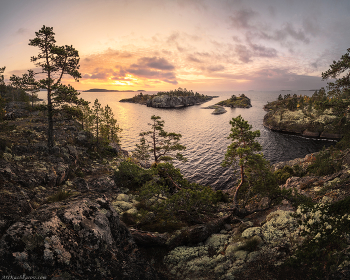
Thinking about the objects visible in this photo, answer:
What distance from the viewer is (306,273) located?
6.86 metres

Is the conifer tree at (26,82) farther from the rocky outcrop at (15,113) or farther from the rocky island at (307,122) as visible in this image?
the rocky island at (307,122)

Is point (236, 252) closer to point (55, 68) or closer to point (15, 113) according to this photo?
point (55, 68)

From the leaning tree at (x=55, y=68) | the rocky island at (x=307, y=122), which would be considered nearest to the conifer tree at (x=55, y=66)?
the leaning tree at (x=55, y=68)

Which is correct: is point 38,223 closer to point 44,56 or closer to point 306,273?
point 306,273

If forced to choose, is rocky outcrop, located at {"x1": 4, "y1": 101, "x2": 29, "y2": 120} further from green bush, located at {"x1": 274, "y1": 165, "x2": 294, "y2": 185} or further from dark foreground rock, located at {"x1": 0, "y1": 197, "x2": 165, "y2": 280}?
green bush, located at {"x1": 274, "y1": 165, "x2": 294, "y2": 185}

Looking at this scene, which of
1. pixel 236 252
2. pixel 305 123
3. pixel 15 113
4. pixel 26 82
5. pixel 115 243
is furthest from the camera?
pixel 305 123

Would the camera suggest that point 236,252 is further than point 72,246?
Yes

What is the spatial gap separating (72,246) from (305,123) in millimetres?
102001

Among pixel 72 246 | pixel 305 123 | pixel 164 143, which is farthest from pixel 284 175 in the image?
pixel 305 123

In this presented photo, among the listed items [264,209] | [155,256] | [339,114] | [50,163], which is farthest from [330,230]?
[50,163]

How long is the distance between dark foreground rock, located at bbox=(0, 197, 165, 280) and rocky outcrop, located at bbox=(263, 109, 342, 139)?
288ft

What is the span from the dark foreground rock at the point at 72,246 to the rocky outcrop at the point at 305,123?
87.9 metres

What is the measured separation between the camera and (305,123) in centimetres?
8075

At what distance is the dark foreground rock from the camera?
18.1ft
